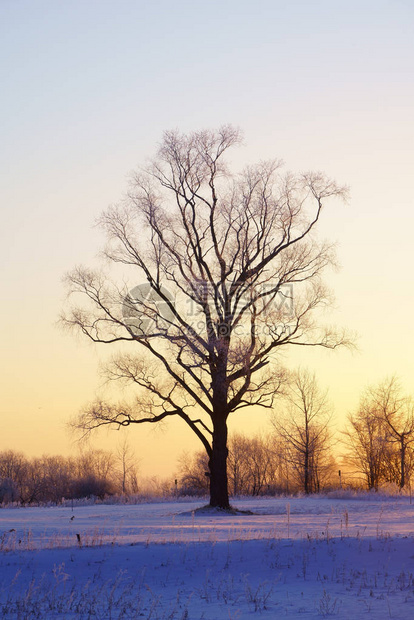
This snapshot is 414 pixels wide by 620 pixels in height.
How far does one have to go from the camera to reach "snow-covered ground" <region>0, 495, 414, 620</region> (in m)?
11.3

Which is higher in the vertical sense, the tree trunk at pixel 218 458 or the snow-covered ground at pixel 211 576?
the tree trunk at pixel 218 458

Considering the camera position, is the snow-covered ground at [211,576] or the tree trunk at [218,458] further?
the tree trunk at [218,458]

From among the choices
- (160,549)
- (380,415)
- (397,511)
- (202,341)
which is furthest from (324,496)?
(160,549)

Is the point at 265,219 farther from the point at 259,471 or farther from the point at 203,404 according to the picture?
the point at 259,471

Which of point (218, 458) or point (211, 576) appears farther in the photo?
point (218, 458)

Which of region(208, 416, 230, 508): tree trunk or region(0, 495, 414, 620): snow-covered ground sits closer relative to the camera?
region(0, 495, 414, 620): snow-covered ground

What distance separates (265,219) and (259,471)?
153 ft

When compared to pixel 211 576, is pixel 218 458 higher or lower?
higher

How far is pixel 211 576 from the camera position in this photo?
45.5ft

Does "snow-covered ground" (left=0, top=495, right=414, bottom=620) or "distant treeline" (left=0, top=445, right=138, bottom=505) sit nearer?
"snow-covered ground" (left=0, top=495, right=414, bottom=620)

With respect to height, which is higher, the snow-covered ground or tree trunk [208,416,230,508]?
tree trunk [208,416,230,508]

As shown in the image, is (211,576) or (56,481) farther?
(56,481)

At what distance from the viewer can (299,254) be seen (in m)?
31.5

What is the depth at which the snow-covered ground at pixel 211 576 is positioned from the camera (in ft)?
36.9
